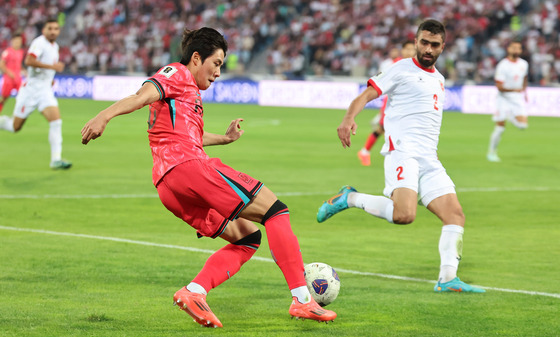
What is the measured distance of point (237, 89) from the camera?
36.9 m

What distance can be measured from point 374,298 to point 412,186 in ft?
3.43

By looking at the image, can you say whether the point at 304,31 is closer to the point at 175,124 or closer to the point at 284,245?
the point at 175,124

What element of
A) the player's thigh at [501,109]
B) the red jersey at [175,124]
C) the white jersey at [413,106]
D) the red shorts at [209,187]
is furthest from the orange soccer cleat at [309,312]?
the player's thigh at [501,109]

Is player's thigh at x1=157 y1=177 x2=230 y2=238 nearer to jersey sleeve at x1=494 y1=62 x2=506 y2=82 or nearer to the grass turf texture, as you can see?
the grass turf texture

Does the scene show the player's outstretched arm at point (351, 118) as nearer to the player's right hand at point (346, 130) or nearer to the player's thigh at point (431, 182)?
the player's right hand at point (346, 130)

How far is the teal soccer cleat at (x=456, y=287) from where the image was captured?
682 cm

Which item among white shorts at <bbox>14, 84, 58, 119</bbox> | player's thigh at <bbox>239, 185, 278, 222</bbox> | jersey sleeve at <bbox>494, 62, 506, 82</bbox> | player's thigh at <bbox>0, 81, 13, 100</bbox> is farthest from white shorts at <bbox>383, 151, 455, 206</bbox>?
player's thigh at <bbox>0, 81, 13, 100</bbox>

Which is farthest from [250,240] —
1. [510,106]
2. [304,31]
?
[304,31]

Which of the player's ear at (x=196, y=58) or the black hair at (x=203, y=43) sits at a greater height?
the black hair at (x=203, y=43)

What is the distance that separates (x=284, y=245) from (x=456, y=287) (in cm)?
195

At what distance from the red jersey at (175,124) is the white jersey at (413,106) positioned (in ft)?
7.39

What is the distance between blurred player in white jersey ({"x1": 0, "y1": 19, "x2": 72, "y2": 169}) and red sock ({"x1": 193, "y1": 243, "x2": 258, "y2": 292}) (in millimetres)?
9207

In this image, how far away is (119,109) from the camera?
4.99 meters

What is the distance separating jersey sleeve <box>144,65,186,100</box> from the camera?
5297 millimetres
